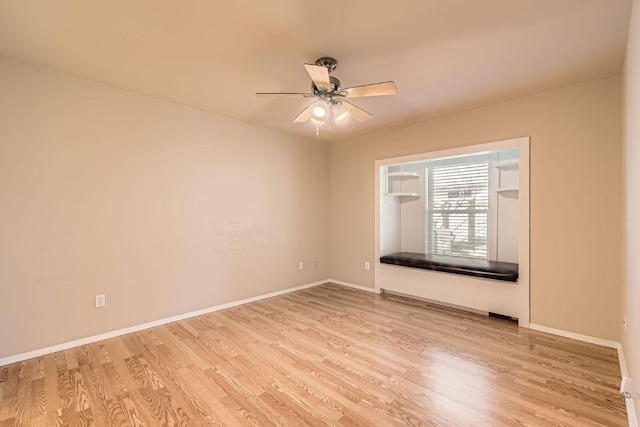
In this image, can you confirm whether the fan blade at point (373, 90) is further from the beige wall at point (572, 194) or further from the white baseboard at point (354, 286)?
the white baseboard at point (354, 286)

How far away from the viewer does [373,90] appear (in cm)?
237

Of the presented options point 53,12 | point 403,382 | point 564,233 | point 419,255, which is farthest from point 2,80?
point 564,233

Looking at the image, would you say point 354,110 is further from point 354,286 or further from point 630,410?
point 354,286

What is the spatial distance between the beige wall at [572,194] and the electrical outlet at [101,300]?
4.26 meters

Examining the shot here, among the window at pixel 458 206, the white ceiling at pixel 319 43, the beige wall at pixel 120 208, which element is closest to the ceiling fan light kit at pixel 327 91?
the white ceiling at pixel 319 43

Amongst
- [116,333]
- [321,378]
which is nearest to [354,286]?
[321,378]

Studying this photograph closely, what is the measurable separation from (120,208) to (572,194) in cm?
446

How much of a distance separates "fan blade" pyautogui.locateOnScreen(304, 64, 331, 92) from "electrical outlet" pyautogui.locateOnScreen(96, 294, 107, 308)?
282cm

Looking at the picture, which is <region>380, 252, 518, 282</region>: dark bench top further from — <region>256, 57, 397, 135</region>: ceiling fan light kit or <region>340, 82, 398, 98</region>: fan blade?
<region>340, 82, 398, 98</region>: fan blade

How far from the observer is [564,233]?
119 inches

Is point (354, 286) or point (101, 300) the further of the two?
point (354, 286)

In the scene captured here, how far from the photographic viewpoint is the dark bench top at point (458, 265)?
345 cm

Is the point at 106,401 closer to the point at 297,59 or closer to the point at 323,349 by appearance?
the point at 323,349

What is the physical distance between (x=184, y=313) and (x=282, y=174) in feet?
7.51
